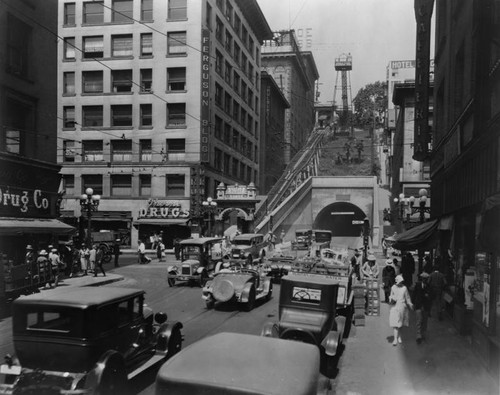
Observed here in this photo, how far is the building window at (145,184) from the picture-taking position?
46.0 metres

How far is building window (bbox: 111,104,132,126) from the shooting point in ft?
153

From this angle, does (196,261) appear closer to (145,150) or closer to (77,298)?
(77,298)

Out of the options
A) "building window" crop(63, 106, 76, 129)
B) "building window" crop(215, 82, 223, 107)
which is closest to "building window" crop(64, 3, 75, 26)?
"building window" crop(63, 106, 76, 129)

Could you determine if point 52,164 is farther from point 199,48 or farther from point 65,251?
point 199,48

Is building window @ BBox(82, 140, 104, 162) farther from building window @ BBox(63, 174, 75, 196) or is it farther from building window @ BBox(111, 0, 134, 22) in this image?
building window @ BBox(111, 0, 134, 22)

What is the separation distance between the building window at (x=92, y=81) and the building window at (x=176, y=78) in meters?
6.86

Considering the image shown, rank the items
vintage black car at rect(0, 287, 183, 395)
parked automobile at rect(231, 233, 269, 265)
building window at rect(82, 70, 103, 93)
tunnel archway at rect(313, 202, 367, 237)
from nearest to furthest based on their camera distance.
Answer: vintage black car at rect(0, 287, 183, 395) → parked automobile at rect(231, 233, 269, 265) → building window at rect(82, 70, 103, 93) → tunnel archway at rect(313, 202, 367, 237)

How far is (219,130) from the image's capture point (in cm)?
5047

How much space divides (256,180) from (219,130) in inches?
762

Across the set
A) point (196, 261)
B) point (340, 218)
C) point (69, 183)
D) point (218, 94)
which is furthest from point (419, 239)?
point (340, 218)

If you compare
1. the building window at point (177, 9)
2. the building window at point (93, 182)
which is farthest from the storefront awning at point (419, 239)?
the building window at point (93, 182)

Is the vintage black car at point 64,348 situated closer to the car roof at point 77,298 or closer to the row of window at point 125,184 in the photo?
the car roof at point 77,298

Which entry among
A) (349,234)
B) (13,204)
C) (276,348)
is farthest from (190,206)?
(276,348)

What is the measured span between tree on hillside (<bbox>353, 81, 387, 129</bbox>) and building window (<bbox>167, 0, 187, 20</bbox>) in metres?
39.4
